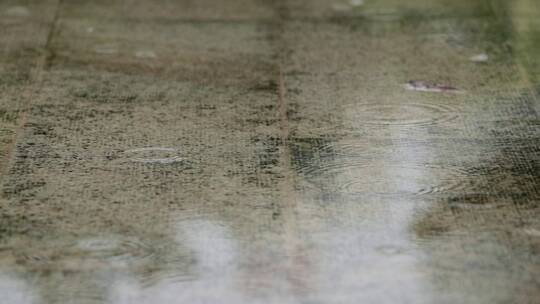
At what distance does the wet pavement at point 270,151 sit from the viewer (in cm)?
294

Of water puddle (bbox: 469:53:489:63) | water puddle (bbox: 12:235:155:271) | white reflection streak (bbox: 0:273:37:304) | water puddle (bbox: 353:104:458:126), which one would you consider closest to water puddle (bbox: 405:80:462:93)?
water puddle (bbox: 353:104:458:126)

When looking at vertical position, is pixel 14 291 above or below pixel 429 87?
above

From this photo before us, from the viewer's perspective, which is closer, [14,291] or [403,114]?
[14,291]

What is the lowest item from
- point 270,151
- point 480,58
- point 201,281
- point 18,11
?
point 480,58

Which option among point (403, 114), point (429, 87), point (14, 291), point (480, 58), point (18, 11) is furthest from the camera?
point (18, 11)

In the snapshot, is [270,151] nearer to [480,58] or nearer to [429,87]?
[429,87]

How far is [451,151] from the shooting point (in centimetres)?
369

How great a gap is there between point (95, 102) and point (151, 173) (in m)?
0.72

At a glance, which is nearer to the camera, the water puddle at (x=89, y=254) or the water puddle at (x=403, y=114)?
the water puddle at (x=89, y=254)

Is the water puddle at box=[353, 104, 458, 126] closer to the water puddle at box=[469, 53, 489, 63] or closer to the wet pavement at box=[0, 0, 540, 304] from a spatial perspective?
the wet pavement at box=[0, 0, 540, 304]

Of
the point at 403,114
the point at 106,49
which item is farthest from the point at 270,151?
the point at 106,49

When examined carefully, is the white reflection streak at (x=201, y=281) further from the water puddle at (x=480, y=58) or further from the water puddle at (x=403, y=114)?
the water puddle at (x=480, y=58)

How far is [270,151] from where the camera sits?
3.69m

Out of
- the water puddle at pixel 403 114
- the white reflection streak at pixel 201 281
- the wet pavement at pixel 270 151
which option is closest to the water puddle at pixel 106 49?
the wet pavement at pixel 270 151
